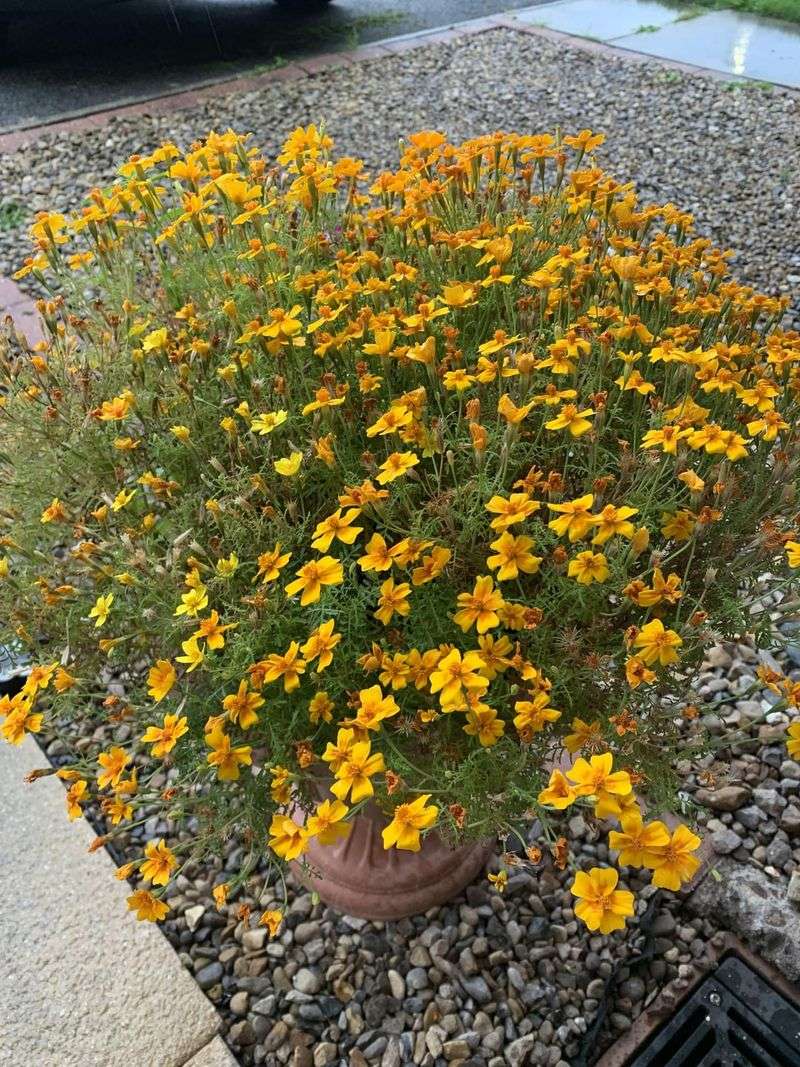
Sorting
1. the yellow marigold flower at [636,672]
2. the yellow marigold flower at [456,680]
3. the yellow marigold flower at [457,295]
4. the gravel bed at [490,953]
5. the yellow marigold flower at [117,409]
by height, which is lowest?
the gravel bed at [490,953]

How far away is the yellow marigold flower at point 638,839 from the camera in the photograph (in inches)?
44.4

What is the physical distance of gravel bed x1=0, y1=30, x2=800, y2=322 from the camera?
4441 mm

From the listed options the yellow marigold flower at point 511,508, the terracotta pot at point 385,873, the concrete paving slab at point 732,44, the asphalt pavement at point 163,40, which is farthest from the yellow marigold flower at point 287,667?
the concrete paving slab at point 732,44

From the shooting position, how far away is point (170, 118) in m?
5.80

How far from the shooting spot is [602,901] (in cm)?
113

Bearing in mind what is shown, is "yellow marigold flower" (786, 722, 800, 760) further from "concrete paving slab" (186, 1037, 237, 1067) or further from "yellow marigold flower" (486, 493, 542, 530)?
"concrete paving slab" (186, 1037, 237, 1067)

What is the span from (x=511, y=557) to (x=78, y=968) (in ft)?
4.38

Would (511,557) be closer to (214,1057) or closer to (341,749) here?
(341,749)

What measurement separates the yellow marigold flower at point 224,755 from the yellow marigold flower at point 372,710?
6.7 inches

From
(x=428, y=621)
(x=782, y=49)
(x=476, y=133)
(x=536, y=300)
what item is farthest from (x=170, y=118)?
(x=428, y=621)

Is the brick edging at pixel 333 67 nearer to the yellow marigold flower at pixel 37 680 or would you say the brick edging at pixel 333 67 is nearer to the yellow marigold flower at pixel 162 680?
the yellow marigold flower at pixel 37 680

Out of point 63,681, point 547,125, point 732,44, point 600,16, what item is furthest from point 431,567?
point 600,16

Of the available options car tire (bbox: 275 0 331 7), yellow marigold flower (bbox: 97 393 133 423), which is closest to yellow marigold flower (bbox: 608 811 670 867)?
yellow marigold flower (bbox: 97 393 133 423)

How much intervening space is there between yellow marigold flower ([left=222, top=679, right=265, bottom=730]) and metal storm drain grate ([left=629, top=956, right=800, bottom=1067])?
110 cm
